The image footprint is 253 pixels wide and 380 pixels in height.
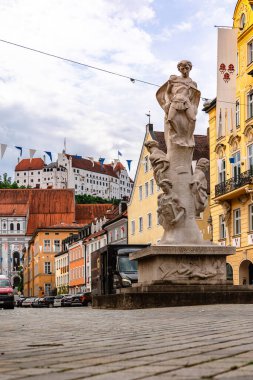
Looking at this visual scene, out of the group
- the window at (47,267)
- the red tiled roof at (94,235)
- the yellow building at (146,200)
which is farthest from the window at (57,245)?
the yellow building at (146,200)

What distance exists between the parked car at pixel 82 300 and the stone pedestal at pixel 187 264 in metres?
31.2

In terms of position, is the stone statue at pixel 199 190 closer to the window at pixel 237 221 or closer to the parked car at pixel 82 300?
the window at pixel 237 221

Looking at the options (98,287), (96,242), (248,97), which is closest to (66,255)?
(96,242)

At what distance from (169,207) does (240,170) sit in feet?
90.0

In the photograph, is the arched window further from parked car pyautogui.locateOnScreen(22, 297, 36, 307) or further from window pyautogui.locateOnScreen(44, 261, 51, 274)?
parked car pyautogui.locateOnScreen(22, 297, 36, 307)

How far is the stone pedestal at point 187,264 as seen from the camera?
18594 mm

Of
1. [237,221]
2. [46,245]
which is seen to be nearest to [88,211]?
[46,245]

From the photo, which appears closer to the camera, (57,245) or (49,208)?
(57,245)

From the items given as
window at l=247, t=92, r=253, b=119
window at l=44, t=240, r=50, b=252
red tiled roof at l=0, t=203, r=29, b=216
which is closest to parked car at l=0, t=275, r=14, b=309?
window at l=247, t=92, r=253, b=119

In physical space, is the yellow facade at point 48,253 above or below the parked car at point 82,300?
above

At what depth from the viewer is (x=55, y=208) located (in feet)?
524

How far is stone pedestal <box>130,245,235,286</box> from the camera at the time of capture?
1859 centimetres

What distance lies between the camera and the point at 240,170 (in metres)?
46.0

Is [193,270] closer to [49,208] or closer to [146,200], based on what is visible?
[146,200]
